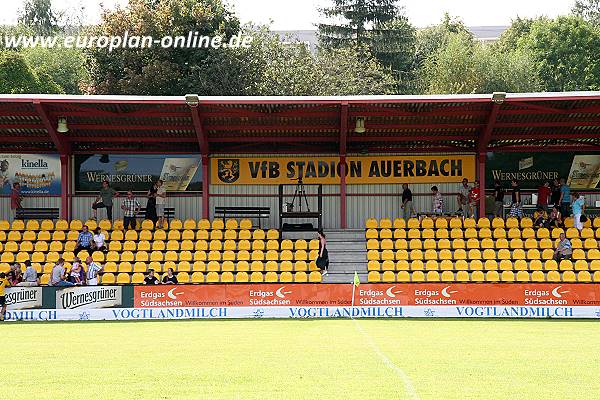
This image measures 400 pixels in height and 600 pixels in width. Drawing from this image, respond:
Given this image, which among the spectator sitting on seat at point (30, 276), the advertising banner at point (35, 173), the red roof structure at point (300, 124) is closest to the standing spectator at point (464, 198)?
the red roof structure at point (300, 124)

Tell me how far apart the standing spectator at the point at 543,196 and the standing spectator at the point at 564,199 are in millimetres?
579

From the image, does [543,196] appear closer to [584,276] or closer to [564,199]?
[564,199]

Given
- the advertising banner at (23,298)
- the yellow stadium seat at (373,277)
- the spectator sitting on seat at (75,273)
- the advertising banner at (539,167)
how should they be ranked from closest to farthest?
the advertising banner at (23,298) < the spectator sitting on seat at (75,273) < the yellow stadium seat at (373,277) < the advertising banner at (539,167)

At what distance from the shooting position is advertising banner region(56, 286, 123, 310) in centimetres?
2673

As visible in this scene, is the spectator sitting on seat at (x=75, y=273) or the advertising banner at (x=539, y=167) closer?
the spectator sitting on seat at (x=75, y=273)

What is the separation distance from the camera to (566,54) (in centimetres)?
7494

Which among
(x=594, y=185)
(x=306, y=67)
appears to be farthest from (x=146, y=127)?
(x=306, y=67)

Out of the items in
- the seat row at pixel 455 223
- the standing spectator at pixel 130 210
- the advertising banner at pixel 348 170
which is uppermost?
the advertising banner at pixel 348 170

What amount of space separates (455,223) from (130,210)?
445 inches

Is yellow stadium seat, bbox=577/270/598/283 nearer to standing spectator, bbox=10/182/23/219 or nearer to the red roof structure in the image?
the red roof structure

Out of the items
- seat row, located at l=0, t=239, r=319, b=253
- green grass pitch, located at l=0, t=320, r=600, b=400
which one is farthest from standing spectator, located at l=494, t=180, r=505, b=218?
green grass pitch, located at l=0, t=320, r=600, b=400

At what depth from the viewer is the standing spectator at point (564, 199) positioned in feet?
108

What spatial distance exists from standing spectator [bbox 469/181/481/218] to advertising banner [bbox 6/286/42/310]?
15219 mm

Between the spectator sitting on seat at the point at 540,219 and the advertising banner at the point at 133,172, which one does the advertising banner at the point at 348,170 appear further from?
the spectator sitting on seat at the point at 540,219
